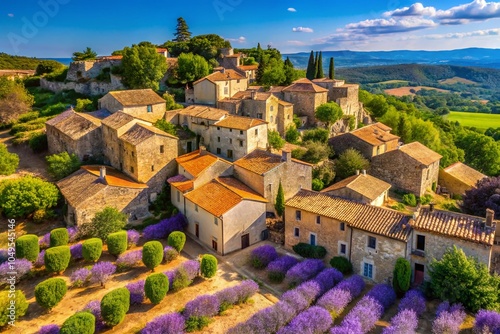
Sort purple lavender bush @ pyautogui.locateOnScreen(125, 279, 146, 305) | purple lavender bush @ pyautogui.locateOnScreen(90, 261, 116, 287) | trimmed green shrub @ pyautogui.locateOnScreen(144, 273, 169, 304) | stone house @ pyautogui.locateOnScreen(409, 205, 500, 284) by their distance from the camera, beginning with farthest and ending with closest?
1. purple lavender bush @ pyautogui.locateOnScreen(90, 261, 116, 287)
2. purple lavender bush @ pyautogui.locateOnScreen(125, 279, 146, 305)
3. trimmed green shrub @ pyautogui.locateOnScreen(144, 273, 169, 304)
4. stone house @ pyautogui.locateOnScreen(409, 205, 500, 284)

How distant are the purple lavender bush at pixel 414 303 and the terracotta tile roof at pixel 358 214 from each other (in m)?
3.41

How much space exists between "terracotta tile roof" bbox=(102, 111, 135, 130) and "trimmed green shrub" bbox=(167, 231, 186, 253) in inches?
561

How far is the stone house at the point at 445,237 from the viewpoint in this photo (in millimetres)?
22891

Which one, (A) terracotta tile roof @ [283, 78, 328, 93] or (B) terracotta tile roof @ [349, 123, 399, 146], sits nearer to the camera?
(B) terracotta tile roof @ [349, 123, 399, 146]

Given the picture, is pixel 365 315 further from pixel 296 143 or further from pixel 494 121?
pixel 494 121

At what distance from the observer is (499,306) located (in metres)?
22.0

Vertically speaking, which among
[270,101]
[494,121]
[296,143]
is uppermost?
[270,101]

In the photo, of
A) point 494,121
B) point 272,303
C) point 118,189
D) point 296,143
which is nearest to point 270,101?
point 296,143

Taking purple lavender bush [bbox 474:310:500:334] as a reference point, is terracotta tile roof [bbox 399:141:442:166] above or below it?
above

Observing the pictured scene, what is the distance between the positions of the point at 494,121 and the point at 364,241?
115174 mm

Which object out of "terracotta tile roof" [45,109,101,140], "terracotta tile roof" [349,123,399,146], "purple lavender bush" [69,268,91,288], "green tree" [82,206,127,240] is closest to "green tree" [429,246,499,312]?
"purple lavender bush" [69,268,91,288]

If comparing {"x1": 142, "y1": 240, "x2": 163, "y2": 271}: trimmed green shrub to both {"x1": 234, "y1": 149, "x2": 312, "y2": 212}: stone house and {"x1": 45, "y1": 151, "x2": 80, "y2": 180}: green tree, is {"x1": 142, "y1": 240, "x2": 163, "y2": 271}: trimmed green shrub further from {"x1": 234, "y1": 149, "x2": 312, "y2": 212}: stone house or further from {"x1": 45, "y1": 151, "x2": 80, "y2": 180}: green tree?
{"x1": 45, "y1": 151, "x2": 80, "y2": 180}: green tree

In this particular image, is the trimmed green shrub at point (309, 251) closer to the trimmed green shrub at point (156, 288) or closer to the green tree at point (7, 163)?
the trimmed green shrub at point (156, 288)

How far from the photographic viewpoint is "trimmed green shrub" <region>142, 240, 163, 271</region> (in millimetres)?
27188
